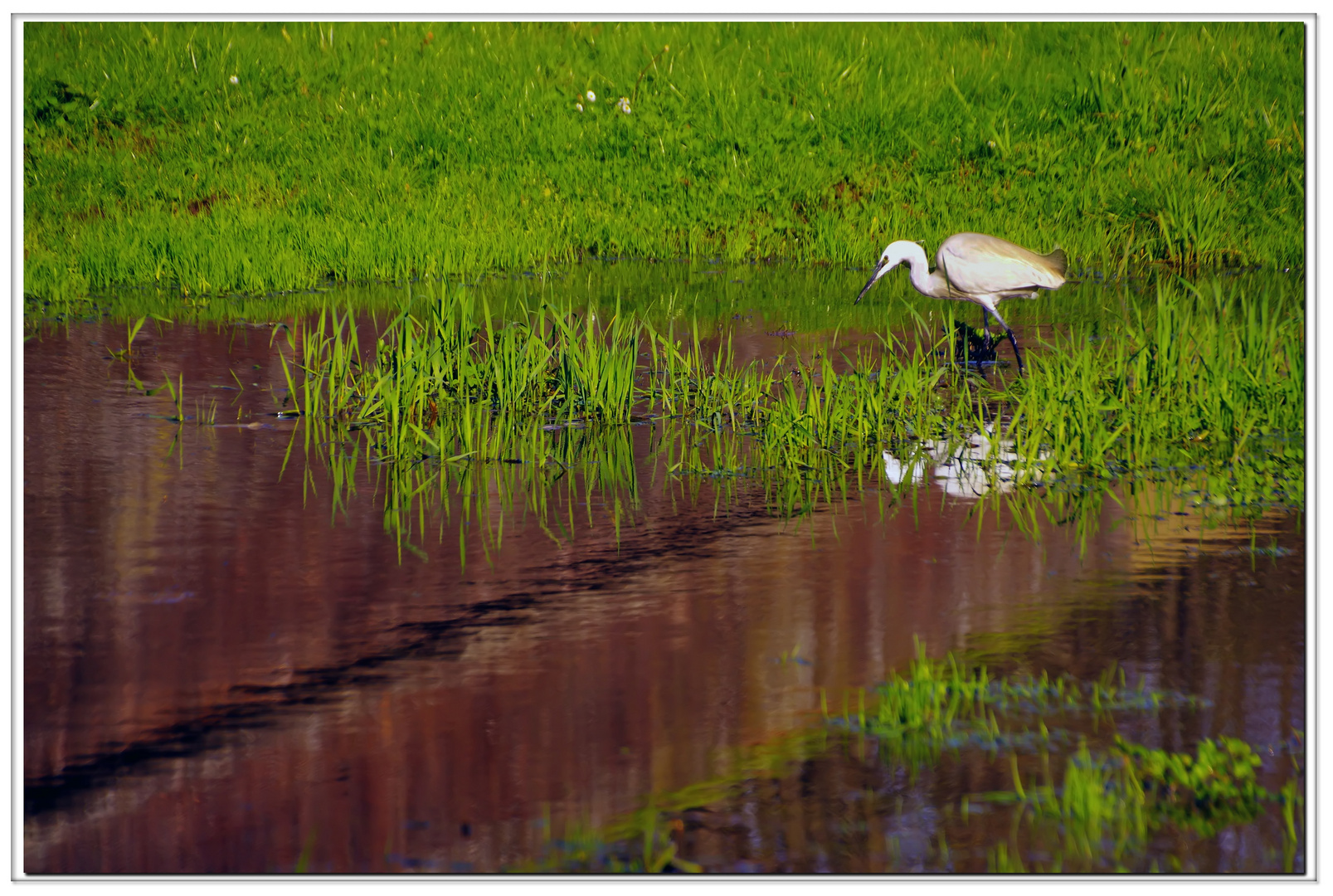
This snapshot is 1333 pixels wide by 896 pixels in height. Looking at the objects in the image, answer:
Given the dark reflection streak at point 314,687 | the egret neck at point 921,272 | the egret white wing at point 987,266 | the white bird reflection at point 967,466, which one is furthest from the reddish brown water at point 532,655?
the egret neck at point 921,272

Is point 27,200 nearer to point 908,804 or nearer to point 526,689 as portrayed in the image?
point 526,689

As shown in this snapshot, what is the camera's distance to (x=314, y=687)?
3422 mm

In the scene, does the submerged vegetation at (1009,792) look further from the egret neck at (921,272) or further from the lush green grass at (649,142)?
the lush green grass at (649,142)

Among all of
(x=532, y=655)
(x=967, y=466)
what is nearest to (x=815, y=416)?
(x=967, y=466)

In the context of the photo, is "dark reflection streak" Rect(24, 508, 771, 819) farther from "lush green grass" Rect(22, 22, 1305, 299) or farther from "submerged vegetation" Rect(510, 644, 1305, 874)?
"lush green grass" Rect(22, 22, 1305, 299)

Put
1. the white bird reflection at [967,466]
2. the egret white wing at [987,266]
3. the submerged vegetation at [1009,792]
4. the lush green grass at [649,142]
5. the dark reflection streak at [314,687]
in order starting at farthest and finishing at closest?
the lush green grass at [649,142]
the egret white wing at [987,266]
the white bird reflection at [967,466]
the dark reflection streak at [314,687]
the submerged vegetation at [1009,792]

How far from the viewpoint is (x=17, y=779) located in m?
3.07

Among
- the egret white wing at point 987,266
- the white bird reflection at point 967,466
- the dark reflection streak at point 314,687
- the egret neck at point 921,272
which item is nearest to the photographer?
the dark reflection streak at point 314,687

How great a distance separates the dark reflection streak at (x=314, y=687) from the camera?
3.07 meters

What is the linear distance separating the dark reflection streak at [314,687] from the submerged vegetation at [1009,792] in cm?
88

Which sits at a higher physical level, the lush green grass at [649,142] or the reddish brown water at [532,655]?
the lush green grass at [649,142]

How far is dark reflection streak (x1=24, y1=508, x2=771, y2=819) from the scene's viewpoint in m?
3.07

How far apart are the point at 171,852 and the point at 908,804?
4.89ft
